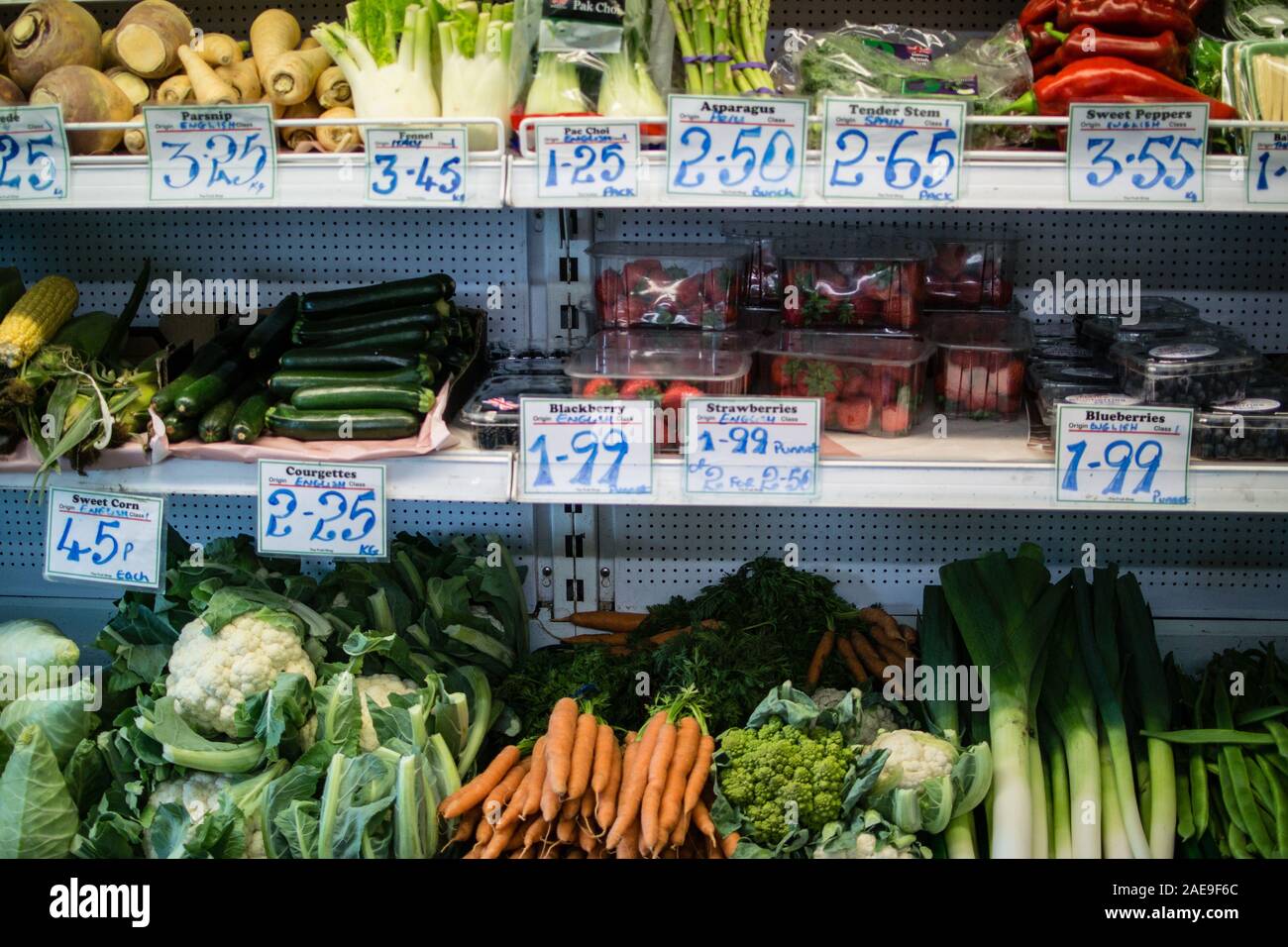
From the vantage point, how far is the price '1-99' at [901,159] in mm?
1481

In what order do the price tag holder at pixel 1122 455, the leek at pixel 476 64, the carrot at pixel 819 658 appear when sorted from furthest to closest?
the carrot at pixel 819 658
the leek at pixel 476 64
the price tag holder at pixel 1122 455

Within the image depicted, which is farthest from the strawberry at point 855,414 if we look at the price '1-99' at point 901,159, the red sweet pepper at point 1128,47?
the red sweet pepper at point 1128,47

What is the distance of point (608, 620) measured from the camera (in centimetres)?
223

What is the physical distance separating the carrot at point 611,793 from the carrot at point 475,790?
16cm

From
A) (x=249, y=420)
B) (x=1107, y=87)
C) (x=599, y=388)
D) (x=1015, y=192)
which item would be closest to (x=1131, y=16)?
(x=1107, y=87)

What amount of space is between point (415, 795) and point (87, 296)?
124 cm

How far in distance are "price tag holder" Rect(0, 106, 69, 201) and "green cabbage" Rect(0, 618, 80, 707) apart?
804 mm

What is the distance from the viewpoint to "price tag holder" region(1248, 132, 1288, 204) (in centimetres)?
148

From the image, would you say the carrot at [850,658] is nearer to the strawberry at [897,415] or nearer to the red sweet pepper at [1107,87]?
the strawberry at [897,415]

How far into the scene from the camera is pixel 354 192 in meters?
1.53

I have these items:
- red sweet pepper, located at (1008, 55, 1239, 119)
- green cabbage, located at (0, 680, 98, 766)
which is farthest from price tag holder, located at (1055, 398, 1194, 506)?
green cabbage, located at (0, 680, 98, 766)

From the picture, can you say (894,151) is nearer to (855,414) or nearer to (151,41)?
(855,414)

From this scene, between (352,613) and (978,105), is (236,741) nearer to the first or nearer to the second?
(352,613)

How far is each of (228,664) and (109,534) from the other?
28 cm
